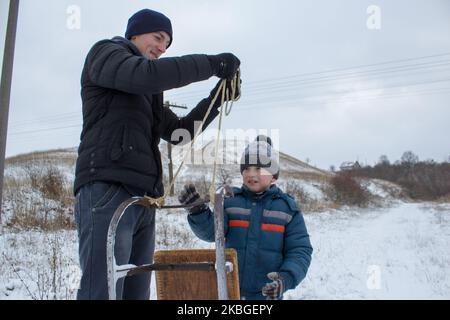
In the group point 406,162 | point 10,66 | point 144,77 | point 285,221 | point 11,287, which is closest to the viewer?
point 144,77

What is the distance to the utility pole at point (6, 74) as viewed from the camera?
6.06 metres

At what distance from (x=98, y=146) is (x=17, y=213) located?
8.90m

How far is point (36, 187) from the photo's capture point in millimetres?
12008

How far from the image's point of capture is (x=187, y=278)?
2002 mm

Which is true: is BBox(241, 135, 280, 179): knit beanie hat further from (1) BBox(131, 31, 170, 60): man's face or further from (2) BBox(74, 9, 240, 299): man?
(1) BBox(131, 31, 170, 60): man's face

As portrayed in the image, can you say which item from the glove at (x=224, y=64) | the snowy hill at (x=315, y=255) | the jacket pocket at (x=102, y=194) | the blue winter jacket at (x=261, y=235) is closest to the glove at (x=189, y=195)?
the blue winter jacket at (x=261, y=235)

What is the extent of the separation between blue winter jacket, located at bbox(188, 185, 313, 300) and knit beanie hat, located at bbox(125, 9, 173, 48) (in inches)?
44.3

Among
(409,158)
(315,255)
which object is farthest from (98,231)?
(409,158)

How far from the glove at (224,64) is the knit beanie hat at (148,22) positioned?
468 millimetres

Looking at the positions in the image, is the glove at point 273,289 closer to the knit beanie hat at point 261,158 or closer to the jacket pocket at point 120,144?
the knit beanie hat at point 261,158

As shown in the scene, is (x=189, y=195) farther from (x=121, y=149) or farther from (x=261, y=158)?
(x=261, y=158)

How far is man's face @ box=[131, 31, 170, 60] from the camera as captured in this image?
2346mm

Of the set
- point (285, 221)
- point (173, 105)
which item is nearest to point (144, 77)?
point (285, 221)
